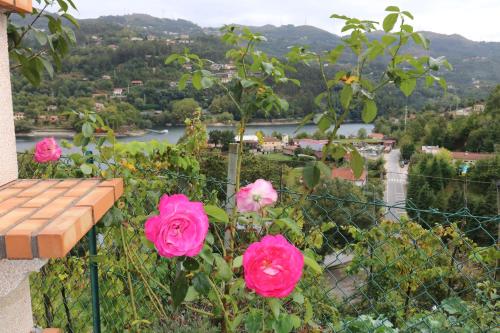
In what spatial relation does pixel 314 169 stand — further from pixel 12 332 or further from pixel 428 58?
pixel 12 332

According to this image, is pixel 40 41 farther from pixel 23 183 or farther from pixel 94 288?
pixel 94 288

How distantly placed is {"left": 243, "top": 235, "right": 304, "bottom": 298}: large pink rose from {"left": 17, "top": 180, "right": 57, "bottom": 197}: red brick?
21.7 inches

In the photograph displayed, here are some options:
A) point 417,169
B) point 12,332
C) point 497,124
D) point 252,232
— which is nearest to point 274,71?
point 252,232

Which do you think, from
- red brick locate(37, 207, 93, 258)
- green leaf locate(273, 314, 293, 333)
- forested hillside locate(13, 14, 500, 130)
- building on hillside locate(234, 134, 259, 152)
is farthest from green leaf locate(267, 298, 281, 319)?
building on hillside locate(234, 134, 259, 152)

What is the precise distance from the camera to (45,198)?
3.09 feet

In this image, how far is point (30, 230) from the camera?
0.69 metres

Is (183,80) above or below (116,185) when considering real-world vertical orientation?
above

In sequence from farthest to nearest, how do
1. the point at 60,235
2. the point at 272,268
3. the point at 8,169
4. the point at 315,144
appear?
the point at 315,144
the point at 8,169
the point at 272,268
the point at 60,235

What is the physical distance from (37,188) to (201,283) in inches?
19.1

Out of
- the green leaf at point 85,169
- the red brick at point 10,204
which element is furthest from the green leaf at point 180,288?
the green leaf at point 85,169

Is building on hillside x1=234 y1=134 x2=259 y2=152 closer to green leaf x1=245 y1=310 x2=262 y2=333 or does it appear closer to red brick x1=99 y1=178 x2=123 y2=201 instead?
red brick x1=99 y1=178 x2=123 y2=201

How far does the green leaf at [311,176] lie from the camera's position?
998 millimetres

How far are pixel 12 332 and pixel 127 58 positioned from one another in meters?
26.0

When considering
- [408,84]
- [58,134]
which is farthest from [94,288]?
[58,134]
